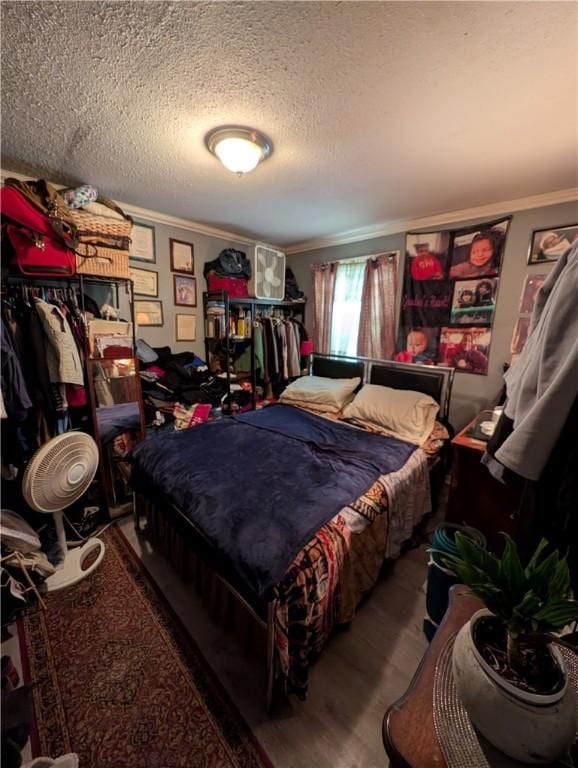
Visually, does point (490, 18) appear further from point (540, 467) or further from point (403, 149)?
point (540, 467)

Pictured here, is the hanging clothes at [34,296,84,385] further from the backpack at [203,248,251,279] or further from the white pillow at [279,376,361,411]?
the white pillow at [279,376,361,411]

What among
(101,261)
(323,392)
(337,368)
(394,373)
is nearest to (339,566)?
(323,392)

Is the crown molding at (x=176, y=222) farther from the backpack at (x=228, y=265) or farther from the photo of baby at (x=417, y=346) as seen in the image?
the photo of baby at (x=417, y=346)

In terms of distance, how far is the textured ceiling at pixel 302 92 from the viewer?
3.19 ft

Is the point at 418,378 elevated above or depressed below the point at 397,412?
above

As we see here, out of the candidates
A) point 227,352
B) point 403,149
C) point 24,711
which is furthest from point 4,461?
point 403,149

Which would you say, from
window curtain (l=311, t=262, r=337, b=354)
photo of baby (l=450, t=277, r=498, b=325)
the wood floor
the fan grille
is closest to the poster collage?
photo of baby (l=450, t=277, r=498, b=325)

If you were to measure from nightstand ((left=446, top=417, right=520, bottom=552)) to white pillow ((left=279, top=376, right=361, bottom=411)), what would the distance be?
47.2 inches

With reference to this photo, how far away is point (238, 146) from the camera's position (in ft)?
5.20

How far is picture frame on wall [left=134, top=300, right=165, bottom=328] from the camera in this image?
2.73 m

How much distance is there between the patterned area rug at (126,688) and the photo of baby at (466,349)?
9.09 feet

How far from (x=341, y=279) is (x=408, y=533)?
261 centimetres

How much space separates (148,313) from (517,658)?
10.1ft

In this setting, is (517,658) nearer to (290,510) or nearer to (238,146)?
(290,510)
